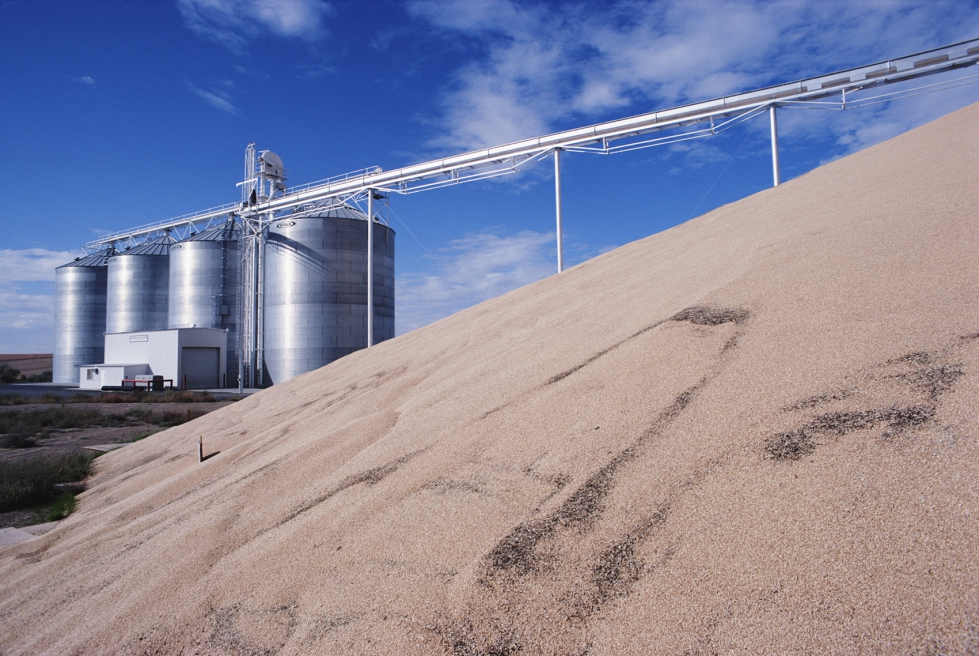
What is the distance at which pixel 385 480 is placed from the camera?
2.85 meters

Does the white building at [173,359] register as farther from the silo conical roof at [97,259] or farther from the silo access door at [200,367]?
the silo conical roof at [97,259]

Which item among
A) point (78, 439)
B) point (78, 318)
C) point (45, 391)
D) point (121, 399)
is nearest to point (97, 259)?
point (78, 318)

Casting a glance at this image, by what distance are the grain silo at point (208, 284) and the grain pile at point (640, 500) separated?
1013 inches

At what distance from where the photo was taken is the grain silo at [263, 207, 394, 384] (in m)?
22.5

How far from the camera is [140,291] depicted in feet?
102

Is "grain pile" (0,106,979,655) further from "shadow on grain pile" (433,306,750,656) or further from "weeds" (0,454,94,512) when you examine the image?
"weeds" (0,454,94,512)

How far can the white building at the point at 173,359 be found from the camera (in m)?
25.4

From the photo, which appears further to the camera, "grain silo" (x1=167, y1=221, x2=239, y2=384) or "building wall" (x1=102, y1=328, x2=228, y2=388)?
"grain silo" (x1=167, y1=221, x2=239, y2=384)

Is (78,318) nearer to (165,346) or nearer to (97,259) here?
(97,259)

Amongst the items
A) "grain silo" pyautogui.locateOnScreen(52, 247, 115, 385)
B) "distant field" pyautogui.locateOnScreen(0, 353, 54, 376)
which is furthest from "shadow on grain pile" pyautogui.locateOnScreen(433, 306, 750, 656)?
"distant field" pyautogui.locateOnScreen(0, 353, 54, 376)

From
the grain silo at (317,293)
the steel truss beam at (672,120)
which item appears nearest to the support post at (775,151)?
the steel truss beam at (672,120)

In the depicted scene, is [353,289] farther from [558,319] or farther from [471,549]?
[471,549]

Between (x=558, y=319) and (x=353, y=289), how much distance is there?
1930 cm

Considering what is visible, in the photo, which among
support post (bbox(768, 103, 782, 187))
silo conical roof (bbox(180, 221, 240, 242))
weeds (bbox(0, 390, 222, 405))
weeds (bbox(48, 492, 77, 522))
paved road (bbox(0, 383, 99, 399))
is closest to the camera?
weeds (bbox(48, 492, 77, 522))
